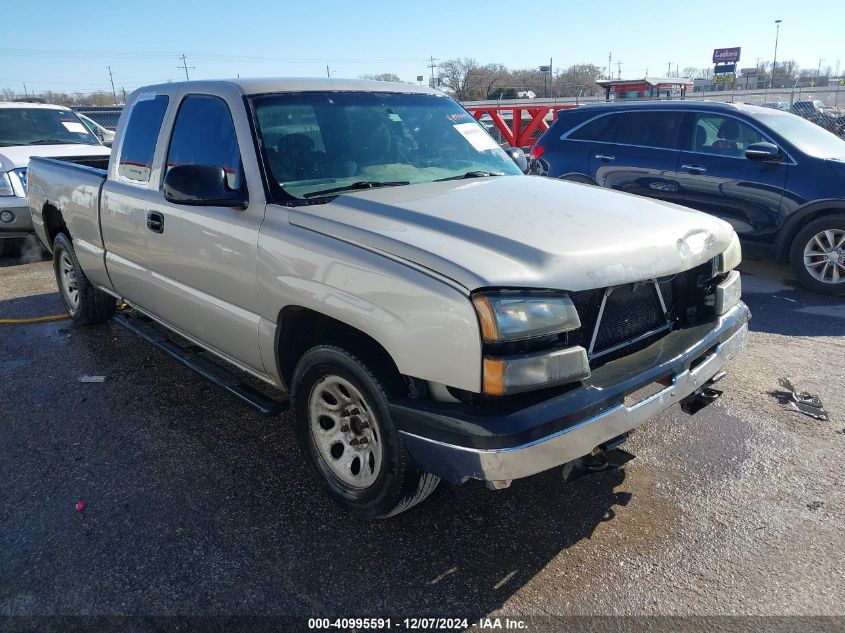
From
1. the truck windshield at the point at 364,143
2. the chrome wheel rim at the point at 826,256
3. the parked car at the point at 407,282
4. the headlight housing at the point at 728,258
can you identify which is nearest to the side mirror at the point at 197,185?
the parked car at the point at 407,282

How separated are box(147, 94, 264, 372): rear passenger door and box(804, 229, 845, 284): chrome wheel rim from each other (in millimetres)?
5689

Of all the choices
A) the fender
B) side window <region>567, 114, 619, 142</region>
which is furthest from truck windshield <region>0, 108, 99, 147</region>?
the fender

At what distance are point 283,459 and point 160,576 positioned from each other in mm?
994

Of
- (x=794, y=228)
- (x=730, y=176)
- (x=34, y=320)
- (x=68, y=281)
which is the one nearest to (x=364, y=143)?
(x=68, y=281)

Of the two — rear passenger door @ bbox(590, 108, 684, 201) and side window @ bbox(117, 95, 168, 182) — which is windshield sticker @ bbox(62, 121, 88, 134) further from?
rear passenger door @ bbox(590, 108, 684, 201)

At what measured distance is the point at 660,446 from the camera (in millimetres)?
3627

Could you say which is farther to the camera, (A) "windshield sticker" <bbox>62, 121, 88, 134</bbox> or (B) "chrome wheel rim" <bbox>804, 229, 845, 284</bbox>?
(A) "windshield sticker" <bbox>62, 121, 88, 134</bbox>

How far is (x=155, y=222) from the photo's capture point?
396 centimetres

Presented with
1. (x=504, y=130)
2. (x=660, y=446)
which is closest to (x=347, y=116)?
(x=660, y=446)

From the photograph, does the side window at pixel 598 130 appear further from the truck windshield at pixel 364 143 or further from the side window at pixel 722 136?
the truck windshield at pixel 364 143

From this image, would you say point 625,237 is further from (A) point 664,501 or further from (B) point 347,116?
(B) point 347,116

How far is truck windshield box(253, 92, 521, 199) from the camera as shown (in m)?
3.34

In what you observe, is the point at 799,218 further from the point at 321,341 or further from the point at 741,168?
the point at 321,341

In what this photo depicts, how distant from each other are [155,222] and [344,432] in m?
1.90
